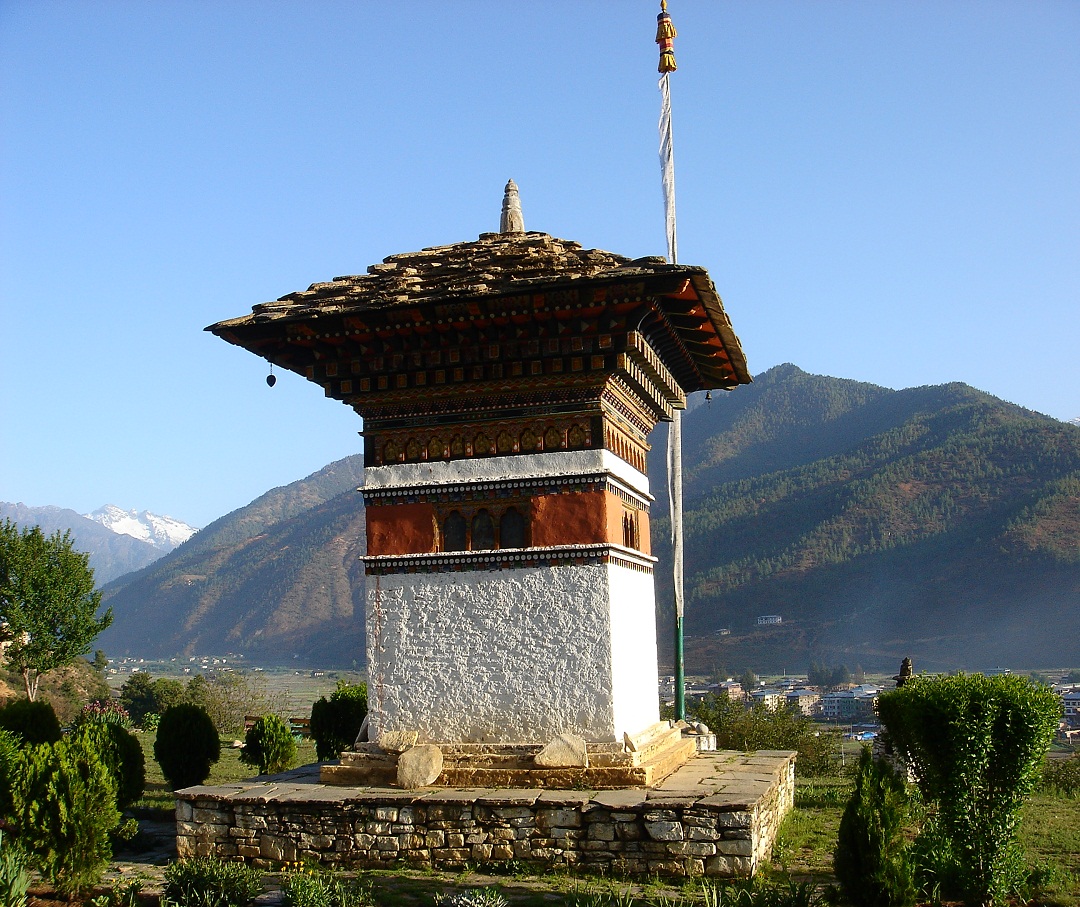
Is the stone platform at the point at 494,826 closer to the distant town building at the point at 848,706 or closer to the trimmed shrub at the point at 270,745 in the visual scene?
the trimmed shrub at the point at 270,745

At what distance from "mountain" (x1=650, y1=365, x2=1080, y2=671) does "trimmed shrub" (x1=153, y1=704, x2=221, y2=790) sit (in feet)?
208

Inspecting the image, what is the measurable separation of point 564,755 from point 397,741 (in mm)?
1671

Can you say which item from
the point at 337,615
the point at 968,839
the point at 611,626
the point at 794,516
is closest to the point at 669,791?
the point at 611,626

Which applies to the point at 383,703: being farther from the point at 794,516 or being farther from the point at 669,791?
the point at 794,516

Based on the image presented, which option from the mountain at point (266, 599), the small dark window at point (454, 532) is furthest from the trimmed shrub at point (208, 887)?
the mountain at point (266, 599)

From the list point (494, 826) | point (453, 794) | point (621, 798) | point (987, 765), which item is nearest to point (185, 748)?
point (453, 794)

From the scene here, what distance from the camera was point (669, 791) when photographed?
9133mm

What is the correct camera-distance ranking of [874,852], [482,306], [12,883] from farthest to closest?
[482,306] → [12,883] → [874,852]

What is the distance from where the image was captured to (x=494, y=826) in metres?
8.94

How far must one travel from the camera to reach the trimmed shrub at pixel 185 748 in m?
13.9

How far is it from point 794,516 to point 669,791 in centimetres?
8582

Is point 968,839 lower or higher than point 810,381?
lower

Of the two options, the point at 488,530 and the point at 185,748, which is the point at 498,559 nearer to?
the point at 488,530

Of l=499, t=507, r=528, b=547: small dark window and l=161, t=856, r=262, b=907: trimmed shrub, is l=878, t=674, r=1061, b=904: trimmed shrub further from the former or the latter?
l=161, t=856, r=262, b=907: trimmed shrub
